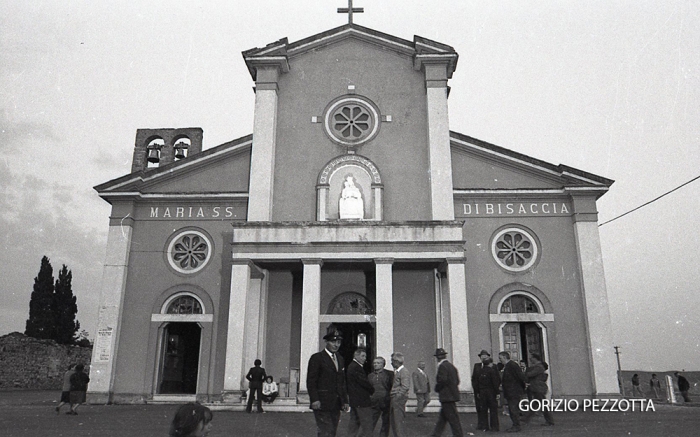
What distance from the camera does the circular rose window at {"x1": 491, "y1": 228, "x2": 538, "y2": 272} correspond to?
61.5ft

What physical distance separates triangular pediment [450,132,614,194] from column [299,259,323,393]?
5.85 m

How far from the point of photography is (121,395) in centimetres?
1809

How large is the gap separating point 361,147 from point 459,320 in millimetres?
6867

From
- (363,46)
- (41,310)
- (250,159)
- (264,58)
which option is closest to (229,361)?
(250,159)

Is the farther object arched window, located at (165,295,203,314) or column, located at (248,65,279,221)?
arched window, located at (165,295,203,314)

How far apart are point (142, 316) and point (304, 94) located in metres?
9.26

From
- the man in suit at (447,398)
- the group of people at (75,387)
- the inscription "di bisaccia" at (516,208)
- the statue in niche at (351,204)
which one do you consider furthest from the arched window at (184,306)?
the man in suit at (447,398)

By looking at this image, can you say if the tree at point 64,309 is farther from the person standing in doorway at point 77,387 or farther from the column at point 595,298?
the column at point 595,298

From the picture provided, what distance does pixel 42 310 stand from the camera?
1587 inches

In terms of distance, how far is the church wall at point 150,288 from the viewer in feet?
60.0

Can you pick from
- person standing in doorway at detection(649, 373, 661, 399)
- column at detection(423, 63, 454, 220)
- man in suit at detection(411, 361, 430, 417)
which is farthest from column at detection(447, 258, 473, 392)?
person standing in doorway at detection(649, 373, 661, 399)

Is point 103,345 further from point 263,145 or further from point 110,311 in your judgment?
point 263,145
